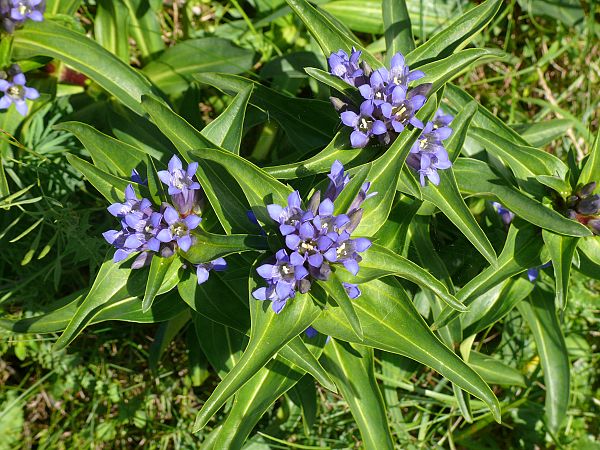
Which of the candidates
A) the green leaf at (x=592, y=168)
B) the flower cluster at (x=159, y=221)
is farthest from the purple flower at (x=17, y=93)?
the green leaf at (x=592, y=168)

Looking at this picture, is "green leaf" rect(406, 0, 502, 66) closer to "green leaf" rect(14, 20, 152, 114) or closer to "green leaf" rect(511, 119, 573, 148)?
"green leaf" rect(511, 119, 573, 148)

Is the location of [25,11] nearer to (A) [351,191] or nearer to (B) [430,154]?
(A) [351,191]

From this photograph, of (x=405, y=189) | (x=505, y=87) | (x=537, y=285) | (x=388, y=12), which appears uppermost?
(x=505, y=87)

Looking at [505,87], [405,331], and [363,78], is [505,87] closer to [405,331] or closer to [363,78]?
[363,78]

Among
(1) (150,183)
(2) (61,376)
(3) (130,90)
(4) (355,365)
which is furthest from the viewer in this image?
(2) (61,376)

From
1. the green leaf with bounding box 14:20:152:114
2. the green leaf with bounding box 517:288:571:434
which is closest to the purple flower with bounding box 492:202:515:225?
the green leaf with bounding box 517:288:571:434

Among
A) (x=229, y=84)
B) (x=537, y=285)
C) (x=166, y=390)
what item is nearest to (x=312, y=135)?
(x=229, y=84)
